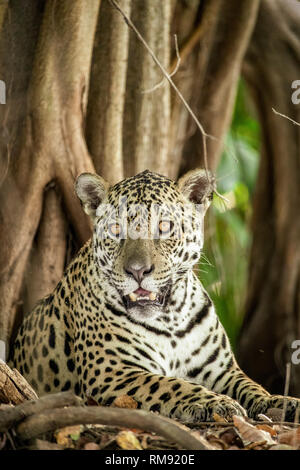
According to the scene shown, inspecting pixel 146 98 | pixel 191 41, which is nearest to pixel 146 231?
pixel 146 98

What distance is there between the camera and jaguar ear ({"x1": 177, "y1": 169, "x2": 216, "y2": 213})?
689cm

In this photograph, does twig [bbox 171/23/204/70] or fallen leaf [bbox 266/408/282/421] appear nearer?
fallen leaf [bbox 266/408/282/421]

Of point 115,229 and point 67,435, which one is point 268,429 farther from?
point 115,229

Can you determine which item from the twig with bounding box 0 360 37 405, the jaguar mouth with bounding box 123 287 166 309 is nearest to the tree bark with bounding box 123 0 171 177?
the jaguar mouth with bounding box 123 287 166 309

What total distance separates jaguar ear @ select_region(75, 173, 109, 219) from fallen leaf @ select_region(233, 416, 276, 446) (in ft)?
7.69

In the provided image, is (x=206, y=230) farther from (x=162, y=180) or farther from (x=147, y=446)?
(x=147, y=446)

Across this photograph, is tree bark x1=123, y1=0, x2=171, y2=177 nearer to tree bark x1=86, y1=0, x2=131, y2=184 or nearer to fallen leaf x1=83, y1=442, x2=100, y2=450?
tree bark x1=86, y1=0, x2=131, y2=184

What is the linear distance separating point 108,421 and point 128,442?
40 centimetres

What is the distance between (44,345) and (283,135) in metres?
6.01

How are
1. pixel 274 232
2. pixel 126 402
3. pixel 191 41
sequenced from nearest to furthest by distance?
pixel 126 402 < pixel 191 41 < pixel 274 232

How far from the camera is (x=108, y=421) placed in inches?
178

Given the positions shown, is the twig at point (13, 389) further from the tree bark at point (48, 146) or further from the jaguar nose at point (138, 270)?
the tree bark at point (48, 146)

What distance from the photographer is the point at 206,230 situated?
1183cm

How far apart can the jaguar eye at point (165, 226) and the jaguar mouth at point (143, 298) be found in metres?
0.47
